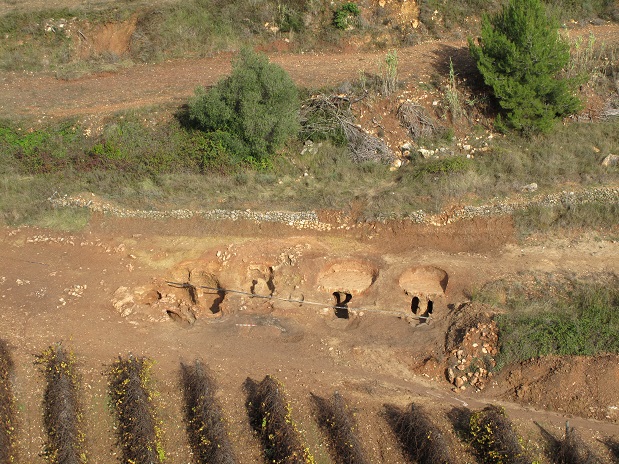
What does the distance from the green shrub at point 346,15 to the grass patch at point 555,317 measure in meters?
13.9

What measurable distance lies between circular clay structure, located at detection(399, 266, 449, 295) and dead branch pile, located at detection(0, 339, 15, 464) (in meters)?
9.85

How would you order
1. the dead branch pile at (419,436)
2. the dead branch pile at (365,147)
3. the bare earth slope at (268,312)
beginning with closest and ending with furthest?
1. the dead branch pile at (419,436)
2. the bare earth slope at (268,312)
3. the dead branch pile at (365,147)

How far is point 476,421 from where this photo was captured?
1308 centimetres

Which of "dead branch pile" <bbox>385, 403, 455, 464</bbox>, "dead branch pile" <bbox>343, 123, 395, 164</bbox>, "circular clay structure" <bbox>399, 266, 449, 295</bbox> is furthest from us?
"dead branch pile" <bbox>343, 123, 395, 164</bbox>

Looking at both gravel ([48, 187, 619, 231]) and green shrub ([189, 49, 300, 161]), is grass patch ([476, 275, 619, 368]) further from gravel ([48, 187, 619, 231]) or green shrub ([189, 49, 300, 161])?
green shrub ([189, 49, 300, 161])

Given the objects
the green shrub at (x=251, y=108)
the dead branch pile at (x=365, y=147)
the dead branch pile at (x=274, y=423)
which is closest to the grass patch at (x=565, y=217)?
the dead branch pile at (x=365, y=147)

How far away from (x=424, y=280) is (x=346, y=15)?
1325 centimetres

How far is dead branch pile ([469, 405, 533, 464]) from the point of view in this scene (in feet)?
40.7

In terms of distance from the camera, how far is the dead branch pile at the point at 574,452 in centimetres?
1233

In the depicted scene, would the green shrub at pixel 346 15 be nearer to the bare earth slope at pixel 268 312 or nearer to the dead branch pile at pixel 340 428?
the bare earth slope at pixel 268 312

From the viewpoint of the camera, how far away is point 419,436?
42.3 ft

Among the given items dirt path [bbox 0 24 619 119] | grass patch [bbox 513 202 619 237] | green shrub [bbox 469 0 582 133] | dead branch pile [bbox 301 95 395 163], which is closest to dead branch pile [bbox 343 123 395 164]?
dead branch pile [bbox 301 95 395 163]

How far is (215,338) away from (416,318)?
5070 mm

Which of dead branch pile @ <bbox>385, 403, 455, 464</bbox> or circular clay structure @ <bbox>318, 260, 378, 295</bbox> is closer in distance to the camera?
dead branch pile @ <bbox>385, 403, 455, 464</bbox>
